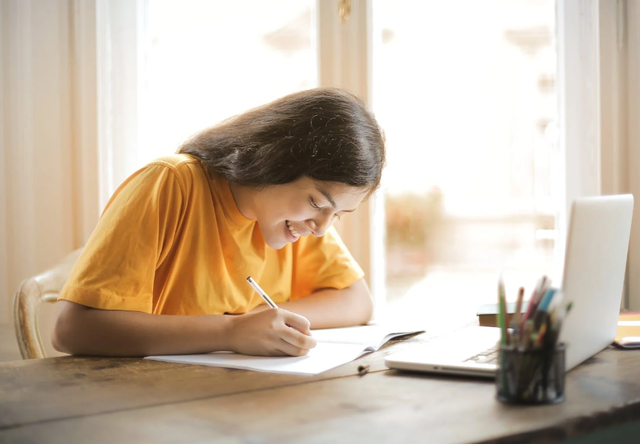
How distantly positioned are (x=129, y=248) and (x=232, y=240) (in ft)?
1.01

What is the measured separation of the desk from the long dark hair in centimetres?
44

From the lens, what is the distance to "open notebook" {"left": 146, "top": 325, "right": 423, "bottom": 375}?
3.52 feet

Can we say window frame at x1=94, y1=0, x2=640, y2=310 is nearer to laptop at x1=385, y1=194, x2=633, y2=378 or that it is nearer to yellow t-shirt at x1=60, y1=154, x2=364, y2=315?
yellow t-shirt at x1=60, y1=154, x2=364, y2=315

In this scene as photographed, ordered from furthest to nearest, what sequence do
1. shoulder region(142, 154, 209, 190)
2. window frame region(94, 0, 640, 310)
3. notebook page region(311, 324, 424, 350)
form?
window frame region(94, 0, 640, 310)
shoulder region(142, 154, 209, 190)
notebook page region(311, 324, 424, 350)

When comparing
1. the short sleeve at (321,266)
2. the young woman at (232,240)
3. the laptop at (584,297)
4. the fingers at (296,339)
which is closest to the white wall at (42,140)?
the young woman at (232,240)

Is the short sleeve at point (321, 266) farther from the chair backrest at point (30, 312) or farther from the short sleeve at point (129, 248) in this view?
the chair backrest at point (30, 312)

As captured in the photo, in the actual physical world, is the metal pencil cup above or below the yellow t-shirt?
below

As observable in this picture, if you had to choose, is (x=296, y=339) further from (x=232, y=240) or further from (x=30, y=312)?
(x=30, y=312)

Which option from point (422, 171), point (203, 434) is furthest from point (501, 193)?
point (203, 434)

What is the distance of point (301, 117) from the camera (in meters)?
1.39

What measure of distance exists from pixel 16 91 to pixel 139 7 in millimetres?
482

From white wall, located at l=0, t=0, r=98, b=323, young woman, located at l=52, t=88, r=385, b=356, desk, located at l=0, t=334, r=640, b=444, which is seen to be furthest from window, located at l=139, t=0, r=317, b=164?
desk, located at l=0, t=334, r=640, b=444

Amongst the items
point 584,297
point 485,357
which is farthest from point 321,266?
point 584,297

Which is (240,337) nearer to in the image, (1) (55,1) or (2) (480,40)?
(1) (55,1)
